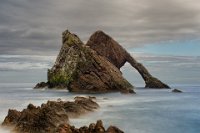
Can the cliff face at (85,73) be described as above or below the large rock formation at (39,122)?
above

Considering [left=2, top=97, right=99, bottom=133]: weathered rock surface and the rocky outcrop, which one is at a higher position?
the rocky outcrop

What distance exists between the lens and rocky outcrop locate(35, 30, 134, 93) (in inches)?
4370

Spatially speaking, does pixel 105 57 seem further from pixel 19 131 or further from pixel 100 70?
pixel 19 131

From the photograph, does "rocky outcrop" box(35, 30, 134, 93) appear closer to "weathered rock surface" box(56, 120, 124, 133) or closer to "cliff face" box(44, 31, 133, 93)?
"cliff face" box(44, 31, 133, 93)

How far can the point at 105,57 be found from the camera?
132 metres

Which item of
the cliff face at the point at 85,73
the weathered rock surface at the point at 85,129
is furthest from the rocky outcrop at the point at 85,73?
the weathered rock surface at the point at 85,129

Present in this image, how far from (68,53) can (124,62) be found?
924 inches

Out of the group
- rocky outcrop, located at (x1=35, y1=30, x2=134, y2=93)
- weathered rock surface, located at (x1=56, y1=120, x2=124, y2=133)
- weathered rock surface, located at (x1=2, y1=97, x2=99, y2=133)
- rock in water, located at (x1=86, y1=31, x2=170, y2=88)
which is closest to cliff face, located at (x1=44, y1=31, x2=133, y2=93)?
rocky outcrop, located at (x1=35, y1=30, x2=134, y2=93)

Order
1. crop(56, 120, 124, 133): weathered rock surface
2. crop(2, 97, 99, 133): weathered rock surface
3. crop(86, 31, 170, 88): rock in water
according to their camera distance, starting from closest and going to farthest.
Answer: crop(56, 120, 124, 133): weathered rock surface
crop(2, 97, 99, 133): weathered rock surface
crop(86, 31, 170, 88): rock in water

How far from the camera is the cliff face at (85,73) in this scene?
111 meters

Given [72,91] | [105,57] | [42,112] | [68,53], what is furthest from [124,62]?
[42,112]

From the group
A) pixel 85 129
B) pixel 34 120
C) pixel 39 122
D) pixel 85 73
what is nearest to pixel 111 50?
pixel 85 73

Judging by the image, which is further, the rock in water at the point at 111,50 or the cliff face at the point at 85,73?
the rock in water at the point at 111,50

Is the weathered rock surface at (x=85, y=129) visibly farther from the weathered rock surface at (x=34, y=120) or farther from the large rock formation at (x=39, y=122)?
the weathered rock surface at (x=34, y=120)
